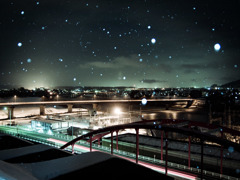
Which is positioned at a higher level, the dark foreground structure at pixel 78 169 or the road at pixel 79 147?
the dark foreground structure at pixel 78 169

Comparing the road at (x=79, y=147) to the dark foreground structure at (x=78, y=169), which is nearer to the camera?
the dark foreground structure at (x=78, y=169)

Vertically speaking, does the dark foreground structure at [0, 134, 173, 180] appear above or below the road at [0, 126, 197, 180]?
above

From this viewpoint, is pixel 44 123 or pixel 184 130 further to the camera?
pixel 44 123

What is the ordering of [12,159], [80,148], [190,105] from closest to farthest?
[12,159] → [80,148] → [190,105]

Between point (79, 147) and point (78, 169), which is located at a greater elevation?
point (78, 169)

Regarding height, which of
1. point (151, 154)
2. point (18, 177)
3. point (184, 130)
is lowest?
point (151, 154)

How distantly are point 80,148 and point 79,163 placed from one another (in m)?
10.5

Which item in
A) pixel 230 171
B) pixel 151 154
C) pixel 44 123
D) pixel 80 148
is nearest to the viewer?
pixel 230 171

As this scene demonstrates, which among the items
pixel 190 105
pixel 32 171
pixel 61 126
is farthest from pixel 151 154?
pixel 190 105

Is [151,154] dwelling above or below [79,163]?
below

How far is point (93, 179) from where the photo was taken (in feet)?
17.0

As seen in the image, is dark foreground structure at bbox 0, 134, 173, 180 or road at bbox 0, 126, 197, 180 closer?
dark foreground structure at bbox 0, 134, 173, 180

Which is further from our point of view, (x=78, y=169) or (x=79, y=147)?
(x=79, y=147)

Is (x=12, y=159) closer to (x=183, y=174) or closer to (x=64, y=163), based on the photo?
(x=64, y=163)
